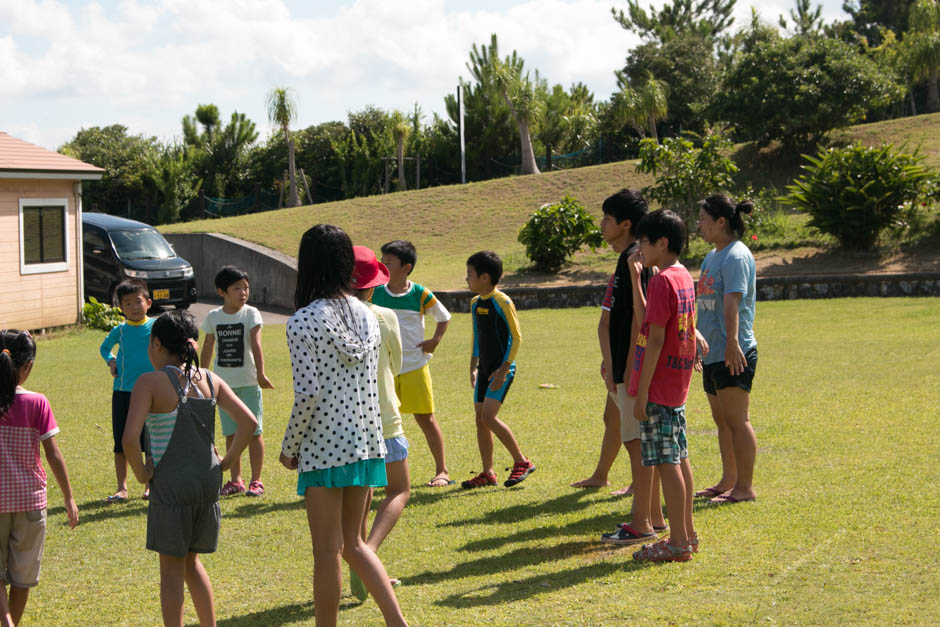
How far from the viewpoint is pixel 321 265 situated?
3.87 metres

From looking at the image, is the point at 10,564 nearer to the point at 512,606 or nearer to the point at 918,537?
the point at 512,606

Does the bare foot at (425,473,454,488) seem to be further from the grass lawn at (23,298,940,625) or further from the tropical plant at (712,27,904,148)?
the tropical plant at (712,27,904,148)

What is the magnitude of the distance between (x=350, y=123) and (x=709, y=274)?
43.2m

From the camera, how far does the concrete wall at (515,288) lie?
59.9 feet

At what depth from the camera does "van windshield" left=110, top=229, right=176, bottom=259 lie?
2302 cm

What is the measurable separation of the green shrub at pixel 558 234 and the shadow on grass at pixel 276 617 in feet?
61.3

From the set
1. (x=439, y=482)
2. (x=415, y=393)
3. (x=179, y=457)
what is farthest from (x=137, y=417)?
(x=439, y=482)

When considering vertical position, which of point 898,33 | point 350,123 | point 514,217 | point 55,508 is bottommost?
point 55,508

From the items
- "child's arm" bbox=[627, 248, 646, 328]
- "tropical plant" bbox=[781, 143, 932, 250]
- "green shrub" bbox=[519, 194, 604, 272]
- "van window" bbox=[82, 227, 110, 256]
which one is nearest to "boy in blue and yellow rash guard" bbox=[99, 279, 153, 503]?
"child's arm" bbox=[627, 248, 646, 328]

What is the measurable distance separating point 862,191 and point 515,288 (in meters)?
7.41

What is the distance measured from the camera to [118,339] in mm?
6969

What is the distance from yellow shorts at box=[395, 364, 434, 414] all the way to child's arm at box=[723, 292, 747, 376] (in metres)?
2.04

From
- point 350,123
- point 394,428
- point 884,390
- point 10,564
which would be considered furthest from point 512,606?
point 350,123

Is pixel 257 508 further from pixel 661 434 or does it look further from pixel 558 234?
pixel 558 234
